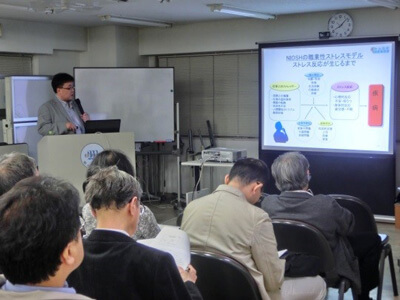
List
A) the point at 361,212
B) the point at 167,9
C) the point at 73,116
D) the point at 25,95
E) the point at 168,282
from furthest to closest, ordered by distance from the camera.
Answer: the point at 25,95, the point at 167,9, the point at 73,116, the point at 361,212, the point at 168,282

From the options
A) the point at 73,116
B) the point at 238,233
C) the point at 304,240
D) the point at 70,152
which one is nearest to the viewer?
the point at 238,233

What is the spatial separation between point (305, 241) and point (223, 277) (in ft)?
2.60

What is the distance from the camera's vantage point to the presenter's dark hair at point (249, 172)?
2848 millimetres

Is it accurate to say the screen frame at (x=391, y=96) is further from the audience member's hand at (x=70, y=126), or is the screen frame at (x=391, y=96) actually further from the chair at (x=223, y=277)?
the chair at (x=223, y=277)

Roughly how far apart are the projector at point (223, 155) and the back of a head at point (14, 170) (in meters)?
4.49

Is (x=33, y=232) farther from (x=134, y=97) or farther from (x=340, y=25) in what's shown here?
(x=134, y=97)

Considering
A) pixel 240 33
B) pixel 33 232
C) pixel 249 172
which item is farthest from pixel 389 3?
pixel 33 232

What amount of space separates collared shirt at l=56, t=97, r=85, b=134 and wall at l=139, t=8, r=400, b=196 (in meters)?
2.33

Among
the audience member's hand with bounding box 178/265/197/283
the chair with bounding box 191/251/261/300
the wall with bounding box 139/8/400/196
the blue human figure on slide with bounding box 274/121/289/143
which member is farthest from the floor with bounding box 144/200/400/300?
the audience member's hand with bounding box 178/265/197/283

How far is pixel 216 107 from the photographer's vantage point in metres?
7.85

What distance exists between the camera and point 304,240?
10.2 feet

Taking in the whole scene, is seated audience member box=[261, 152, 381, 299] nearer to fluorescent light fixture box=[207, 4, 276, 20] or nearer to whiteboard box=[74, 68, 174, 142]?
fluorescent light fixture box=[207, 4, 276, 20]

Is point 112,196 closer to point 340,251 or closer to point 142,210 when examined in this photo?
point 142,210

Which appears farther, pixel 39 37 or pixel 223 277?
pixel 39 37
